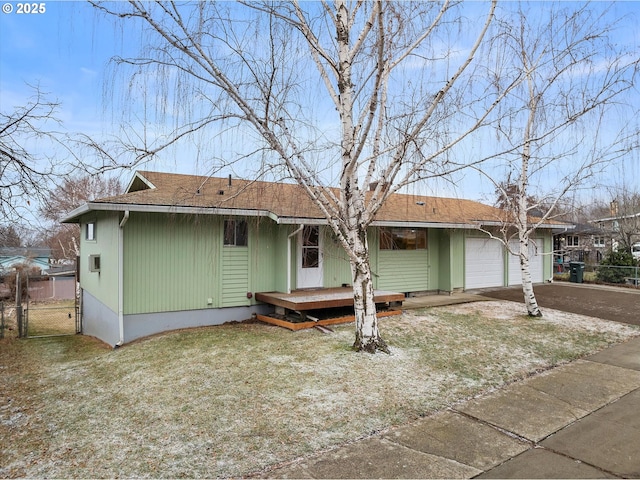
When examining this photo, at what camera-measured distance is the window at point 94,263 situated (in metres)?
9.48

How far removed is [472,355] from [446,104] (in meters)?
3.90

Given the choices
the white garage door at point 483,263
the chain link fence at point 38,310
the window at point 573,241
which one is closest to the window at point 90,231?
the chain link fence at point 38,310

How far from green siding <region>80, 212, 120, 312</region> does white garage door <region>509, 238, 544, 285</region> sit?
1234 centimetres

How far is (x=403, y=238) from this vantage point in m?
12.0

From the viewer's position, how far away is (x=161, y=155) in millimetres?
5262

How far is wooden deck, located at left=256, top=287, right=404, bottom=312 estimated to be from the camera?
27.0 feet

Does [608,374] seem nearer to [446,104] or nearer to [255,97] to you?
[446,104]

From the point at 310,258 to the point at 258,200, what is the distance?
4233 millimetres

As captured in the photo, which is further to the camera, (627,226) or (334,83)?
(627,226)

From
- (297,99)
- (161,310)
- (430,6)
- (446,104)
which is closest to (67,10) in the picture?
(297,99)

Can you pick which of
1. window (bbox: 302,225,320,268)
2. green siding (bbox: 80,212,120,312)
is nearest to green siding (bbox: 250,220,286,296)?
window (bbox: 302,225,320,268)

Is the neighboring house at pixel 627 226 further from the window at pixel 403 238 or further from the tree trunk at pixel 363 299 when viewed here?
the tree trunk at pixel 363 299

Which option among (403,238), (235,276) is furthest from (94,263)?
(403,238)

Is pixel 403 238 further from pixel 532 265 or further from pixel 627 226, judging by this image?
pixel 627 226
